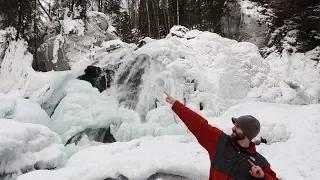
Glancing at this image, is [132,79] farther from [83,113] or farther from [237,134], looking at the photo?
[237,134]

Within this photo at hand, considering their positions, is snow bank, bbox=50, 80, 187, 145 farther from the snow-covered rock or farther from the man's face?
the man's face

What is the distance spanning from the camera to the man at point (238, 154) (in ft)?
6.60

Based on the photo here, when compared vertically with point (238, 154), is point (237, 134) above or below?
above

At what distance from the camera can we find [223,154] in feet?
6.93

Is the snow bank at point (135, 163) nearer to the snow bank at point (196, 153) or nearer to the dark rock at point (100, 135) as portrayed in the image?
the snow bank at point (196, 153)

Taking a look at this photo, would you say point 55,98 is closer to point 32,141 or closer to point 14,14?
point 32,141

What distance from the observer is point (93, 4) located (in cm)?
1689

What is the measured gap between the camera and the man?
2.01 m

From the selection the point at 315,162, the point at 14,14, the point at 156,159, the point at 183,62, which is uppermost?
the point at 14,14

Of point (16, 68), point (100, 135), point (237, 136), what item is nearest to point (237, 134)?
point (237, 136)

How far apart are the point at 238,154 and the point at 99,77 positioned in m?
7.45

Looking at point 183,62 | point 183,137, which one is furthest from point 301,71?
point 183,137

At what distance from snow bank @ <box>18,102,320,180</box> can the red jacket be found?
2.05 metres

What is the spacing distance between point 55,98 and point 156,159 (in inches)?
197
